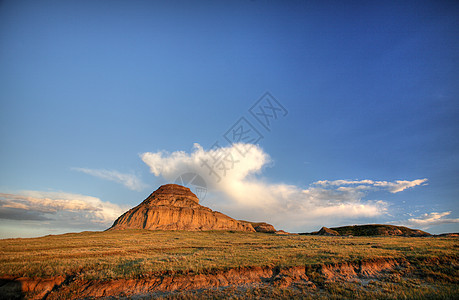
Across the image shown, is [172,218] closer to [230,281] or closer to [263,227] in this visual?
[263,227]

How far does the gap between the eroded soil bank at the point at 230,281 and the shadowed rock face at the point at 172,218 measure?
90045mm

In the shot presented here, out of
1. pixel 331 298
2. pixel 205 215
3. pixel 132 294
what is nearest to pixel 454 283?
pixel 331 298

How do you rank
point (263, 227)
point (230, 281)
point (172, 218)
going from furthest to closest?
point (263, 227)
point (172, 218)
point (230, 281)

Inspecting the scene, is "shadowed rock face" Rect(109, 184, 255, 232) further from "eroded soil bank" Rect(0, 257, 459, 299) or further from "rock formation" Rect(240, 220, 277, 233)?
"eroded soil bank" Rect(0, 257, 459, 299)

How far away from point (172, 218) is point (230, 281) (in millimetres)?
98533

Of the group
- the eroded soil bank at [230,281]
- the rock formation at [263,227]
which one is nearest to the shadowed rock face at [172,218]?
the rock formation at [263,227]

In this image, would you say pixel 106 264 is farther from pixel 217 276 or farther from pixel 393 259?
pixel 393 259

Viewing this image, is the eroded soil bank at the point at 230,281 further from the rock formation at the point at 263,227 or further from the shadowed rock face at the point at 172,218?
the rock formation at the point at 263,227

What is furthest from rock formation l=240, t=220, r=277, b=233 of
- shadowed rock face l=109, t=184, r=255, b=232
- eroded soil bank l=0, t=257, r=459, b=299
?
eroded soil bank l=0, t=257, r=459, b=299

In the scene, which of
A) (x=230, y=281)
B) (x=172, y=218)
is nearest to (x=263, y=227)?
(x=172, y=218)

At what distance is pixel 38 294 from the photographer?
10969 millimetres

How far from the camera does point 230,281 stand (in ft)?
42.9

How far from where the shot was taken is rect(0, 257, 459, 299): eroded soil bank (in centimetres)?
1131

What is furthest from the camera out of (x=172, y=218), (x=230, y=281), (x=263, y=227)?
(x=263, y=227)
